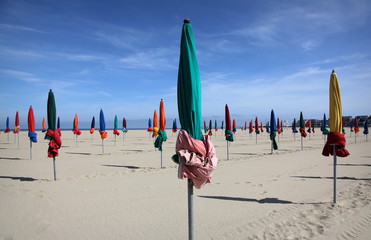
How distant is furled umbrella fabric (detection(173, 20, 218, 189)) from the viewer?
2.85 metres

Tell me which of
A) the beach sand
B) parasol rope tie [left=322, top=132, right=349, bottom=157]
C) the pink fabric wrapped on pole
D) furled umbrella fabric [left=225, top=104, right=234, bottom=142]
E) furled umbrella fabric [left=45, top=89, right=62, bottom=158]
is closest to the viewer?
the pink fabric wrapped on pole

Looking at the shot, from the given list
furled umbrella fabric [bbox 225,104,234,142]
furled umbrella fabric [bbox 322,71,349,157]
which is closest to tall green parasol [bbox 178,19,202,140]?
furled umbrella fabric [bbox 322,71,349,157]

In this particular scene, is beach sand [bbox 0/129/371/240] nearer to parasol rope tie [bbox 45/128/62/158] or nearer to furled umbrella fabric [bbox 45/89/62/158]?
parasol rope tie [bbox 45/128/62/158]

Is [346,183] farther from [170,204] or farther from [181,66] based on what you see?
[181,66]

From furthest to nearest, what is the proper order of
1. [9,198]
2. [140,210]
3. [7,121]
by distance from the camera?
1. [7,121]
2. [9,198]
3. [140,210]

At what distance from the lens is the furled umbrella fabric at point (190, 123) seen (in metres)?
2.85

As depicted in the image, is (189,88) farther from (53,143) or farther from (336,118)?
(53,143)

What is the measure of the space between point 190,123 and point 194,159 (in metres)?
0.45

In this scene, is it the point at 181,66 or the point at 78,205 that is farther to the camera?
the point at 78,205

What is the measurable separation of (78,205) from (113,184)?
219cm

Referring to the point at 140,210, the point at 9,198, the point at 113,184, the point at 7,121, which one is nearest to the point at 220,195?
the point at 140,210

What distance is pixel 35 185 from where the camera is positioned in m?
8.10

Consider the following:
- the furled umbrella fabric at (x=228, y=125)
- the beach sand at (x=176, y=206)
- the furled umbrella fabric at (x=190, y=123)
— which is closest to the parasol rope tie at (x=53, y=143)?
the beach sand at (x=176, y=206)

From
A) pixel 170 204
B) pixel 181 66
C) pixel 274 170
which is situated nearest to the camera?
pixel 181 66
